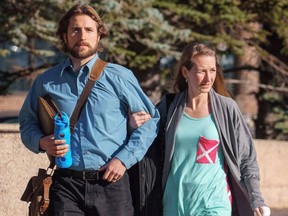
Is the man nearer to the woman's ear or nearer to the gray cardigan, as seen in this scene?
the gray cardigan

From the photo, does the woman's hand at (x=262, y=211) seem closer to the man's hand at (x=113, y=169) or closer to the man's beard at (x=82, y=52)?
the man's hand at (x=113, y=169)

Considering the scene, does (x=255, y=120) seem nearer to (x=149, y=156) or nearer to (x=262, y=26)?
(x=262, y=26)

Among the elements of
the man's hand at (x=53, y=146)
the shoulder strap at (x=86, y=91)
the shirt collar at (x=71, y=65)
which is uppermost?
the shirt collar at (x=71, y=65)

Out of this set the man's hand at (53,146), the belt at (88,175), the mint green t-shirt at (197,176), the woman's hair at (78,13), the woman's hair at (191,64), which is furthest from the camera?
the woman's hair at (191,64)

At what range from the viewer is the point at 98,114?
367 cm

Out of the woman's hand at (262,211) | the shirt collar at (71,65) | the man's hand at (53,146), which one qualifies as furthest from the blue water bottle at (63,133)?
the woman's hand at (262,211)

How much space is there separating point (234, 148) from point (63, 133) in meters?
0.97

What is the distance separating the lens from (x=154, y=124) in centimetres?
384

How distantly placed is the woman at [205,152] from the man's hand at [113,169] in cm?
24

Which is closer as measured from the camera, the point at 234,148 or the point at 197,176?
the point at 197,176

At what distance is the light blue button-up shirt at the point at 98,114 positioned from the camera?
3643 millimetres

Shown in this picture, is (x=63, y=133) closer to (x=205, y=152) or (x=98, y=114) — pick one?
(x=98, y=114)

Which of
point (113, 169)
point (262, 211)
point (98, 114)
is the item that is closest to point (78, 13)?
point (98, 114)

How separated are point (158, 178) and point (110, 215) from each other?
1.40 feet
